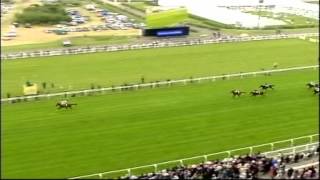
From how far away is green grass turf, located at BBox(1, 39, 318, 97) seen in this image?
888 inches

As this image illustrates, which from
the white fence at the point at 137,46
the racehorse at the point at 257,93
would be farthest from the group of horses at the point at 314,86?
the white fence at the point at 137,46

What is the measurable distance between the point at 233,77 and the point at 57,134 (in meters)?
9.58

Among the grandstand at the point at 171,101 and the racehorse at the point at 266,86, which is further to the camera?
the racehorse at the point at 266,86

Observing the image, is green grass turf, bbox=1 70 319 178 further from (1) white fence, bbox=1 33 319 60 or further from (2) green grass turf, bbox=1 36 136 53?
(2) green grass turf, bbox=1 36 136 53

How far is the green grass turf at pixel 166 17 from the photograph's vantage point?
2756 centimetres

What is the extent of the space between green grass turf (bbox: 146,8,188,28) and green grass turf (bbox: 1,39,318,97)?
55.0 inches

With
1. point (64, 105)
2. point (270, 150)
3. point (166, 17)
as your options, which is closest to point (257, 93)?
point (270, 150)

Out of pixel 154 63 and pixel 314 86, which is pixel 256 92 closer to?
pixel 314 86

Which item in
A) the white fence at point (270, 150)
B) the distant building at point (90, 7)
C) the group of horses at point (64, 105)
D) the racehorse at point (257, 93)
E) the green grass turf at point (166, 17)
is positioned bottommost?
the white fence at point (270, 150)

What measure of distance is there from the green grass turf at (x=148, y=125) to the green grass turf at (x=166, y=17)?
6097 mm

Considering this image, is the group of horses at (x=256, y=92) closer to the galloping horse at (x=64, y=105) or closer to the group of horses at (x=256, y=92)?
the group of horses at (x=256, y=92)

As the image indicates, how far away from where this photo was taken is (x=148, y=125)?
705 inches

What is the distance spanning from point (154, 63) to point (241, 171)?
13.7 metres

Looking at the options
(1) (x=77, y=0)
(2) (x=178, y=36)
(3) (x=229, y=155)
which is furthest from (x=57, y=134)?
(2) (x=178, y=36)
